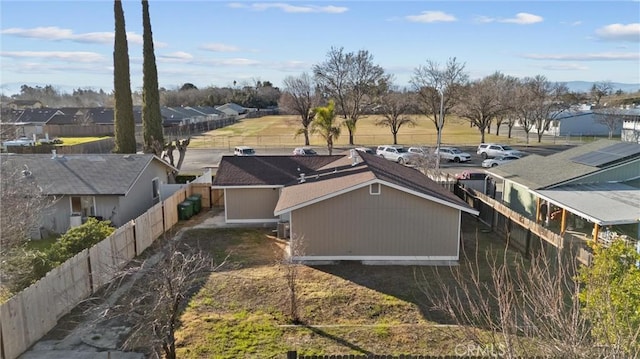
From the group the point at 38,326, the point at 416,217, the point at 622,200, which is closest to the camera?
the point at 38,326

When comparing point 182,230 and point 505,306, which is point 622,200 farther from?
point 182,230

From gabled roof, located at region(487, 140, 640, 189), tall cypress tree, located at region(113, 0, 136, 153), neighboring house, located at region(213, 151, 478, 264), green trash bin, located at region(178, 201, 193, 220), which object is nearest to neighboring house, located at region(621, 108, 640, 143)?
gabled roof, located at region(487, 140, 640, 189)

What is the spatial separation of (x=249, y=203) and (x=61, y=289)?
11.2m

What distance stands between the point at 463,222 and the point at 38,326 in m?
19.1

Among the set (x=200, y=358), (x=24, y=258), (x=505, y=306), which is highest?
(x=505, y=306)

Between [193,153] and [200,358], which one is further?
[193,153]

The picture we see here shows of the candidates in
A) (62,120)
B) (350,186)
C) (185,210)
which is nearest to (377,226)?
(350,186)

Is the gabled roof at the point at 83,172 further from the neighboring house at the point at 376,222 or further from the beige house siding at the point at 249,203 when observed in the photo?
the neighboring house at the point at 376,222

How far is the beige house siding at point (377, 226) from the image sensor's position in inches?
705

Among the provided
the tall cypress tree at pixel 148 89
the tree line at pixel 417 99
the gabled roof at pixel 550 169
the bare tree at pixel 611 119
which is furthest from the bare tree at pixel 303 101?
the bare tree at pixel 611 119

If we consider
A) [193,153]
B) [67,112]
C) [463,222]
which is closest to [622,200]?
[463,222]

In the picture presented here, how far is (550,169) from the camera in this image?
79.7 ft

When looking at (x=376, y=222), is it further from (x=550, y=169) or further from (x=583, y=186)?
(x=550, y=169)

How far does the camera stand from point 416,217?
18.0m
